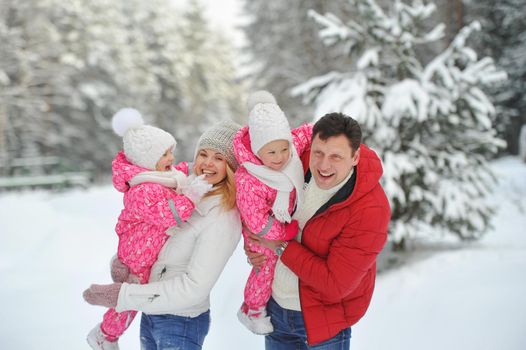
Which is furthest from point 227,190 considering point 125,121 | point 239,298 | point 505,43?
point 505,43

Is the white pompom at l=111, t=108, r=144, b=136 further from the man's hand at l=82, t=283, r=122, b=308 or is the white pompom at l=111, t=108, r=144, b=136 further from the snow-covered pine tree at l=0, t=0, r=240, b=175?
the snow-covered pine tree at l=0, t=0, r=240, b=175

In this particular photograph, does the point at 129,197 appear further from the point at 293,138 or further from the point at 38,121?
the point at 38,121

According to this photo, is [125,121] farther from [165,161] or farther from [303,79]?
[303,79]

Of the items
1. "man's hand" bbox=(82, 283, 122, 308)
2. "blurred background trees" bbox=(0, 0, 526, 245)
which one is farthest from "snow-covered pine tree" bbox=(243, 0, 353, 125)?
"man's hand" bbox=(82, 283, 122, 308)

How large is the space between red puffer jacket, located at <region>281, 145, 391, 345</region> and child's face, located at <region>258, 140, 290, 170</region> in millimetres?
331

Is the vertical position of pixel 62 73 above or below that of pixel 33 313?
above

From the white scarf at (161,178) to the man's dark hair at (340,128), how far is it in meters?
0.87

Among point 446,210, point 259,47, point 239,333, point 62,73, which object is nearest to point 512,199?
point 446,210

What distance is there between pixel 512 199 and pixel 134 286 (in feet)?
44.5

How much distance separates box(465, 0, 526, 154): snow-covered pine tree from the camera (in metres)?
17.2

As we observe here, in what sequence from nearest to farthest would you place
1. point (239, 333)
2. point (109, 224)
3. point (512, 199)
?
point (239, 333)
point (109, 224)
point (512, 199)

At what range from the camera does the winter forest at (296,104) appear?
648 centimetres

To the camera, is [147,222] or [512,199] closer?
[147,222]

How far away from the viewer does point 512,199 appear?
13.2m
